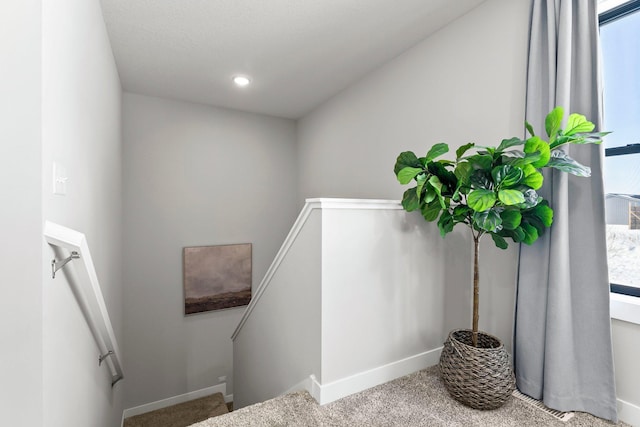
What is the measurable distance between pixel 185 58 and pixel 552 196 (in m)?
2.68

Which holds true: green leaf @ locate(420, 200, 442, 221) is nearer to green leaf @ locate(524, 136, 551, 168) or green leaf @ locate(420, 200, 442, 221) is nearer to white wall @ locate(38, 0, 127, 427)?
green leaf @ locate(524, 136, 551, 168)

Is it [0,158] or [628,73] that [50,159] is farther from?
[628,73]

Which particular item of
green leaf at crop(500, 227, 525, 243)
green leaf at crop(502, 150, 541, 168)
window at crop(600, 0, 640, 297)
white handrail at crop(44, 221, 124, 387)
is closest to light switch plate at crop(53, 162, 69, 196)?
white handrail at crop(44, 221, 124, 387)

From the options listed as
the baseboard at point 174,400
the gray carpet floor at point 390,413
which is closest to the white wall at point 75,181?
the gray carpet floor at point 390,413

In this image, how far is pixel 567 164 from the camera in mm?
1215

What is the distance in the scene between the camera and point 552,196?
1423 mm

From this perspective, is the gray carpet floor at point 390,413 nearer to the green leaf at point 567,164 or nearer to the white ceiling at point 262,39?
the green leaf at point 567,164

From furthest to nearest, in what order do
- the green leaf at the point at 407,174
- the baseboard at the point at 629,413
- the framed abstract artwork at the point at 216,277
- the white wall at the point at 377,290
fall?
the framed abstract artwork at the point at 216,277
the white wall at the point at 377,290
the green leaf at the point at 407,174
the baseboard at the point at 629,413

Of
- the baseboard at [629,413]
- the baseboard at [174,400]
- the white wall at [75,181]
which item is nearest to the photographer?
the white wall at [75,181]

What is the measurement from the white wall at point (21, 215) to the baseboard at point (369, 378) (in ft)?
3.49

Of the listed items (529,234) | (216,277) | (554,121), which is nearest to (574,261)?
(529,234)

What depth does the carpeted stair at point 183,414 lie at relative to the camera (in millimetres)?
3057

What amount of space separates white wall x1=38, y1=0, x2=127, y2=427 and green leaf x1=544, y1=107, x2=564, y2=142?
1.82 metres

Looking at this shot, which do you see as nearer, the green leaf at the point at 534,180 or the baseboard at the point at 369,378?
the green leaf at the point at 534,180
